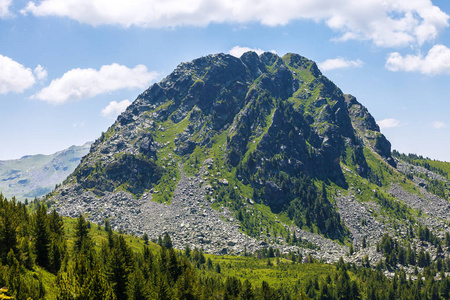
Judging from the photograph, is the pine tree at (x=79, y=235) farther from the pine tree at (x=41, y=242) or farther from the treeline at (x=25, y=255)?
the pine tree at (x=41, y=242)

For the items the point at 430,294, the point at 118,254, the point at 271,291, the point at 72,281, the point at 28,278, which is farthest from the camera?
the point at 430,294

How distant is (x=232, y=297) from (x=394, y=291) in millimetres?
129239

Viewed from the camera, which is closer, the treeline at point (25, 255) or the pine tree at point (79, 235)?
the treeline at point (25, 255)

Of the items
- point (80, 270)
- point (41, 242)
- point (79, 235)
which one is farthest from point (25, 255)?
point (79, 235)

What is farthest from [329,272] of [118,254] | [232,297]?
[118,254]

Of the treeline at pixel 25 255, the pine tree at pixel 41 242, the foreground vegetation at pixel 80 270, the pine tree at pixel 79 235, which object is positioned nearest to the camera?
the foreground vegetation at pixel 80 270

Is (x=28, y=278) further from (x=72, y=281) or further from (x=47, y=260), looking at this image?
(x=72, y=281)

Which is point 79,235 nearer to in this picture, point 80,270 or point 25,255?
point 25,255

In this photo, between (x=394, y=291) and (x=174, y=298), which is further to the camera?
(x=394, y=291)

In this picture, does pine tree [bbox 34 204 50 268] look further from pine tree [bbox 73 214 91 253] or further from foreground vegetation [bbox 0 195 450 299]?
pine tree [bbox 73 214 91 253]

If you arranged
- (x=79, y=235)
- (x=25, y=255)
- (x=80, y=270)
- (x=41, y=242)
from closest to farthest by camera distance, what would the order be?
(x=80, y=270) → (x=25, y=255) → (x=41, y=242) → (x=79, y=235)

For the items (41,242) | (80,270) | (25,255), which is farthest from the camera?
(41,242)

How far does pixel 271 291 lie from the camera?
112 meters

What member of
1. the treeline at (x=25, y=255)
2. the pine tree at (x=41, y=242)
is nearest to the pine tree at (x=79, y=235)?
the treeline at (x=25, y=255)
